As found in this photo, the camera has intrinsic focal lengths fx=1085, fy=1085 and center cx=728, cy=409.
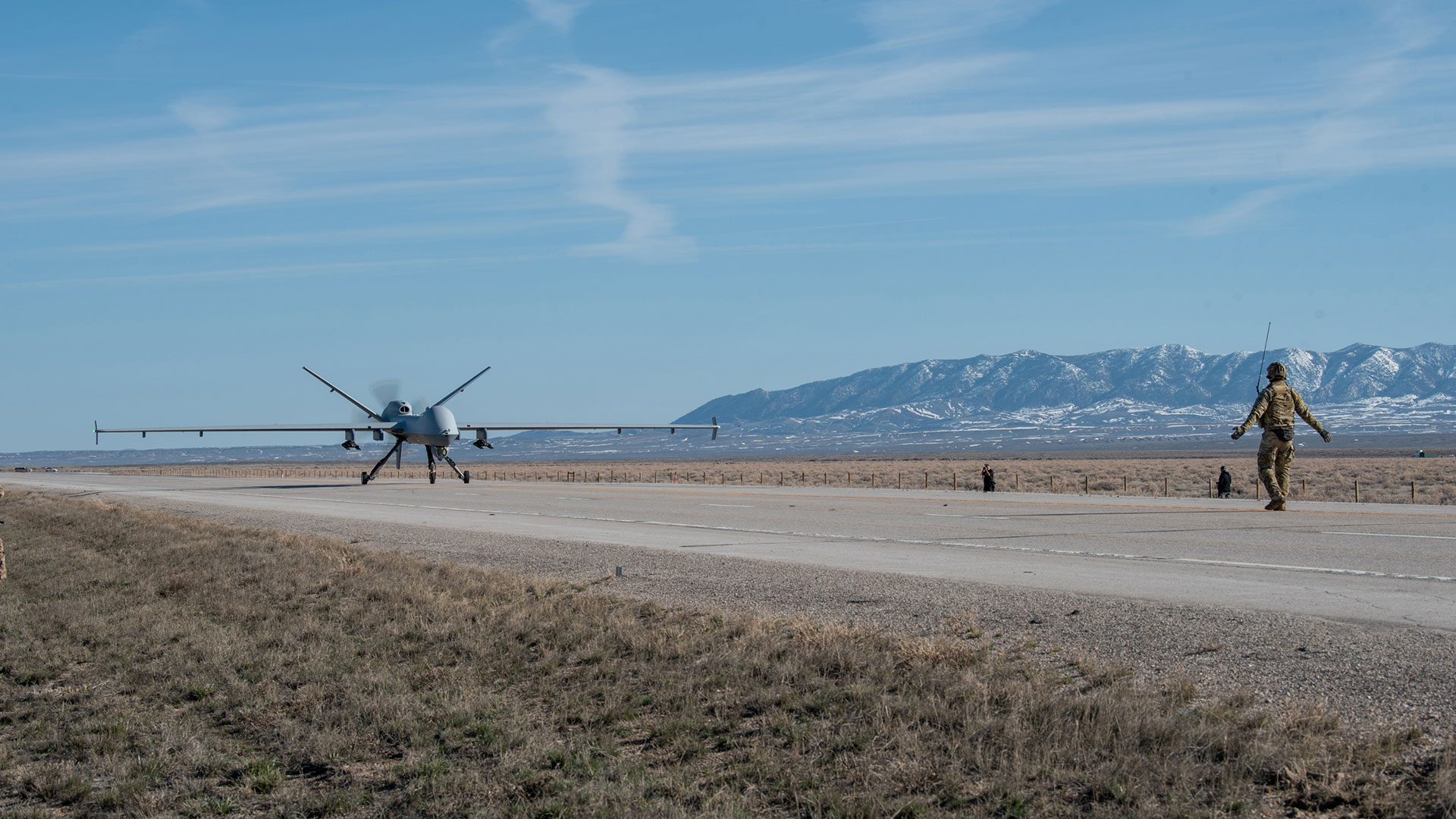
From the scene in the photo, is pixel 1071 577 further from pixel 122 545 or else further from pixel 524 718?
pixel 122 545

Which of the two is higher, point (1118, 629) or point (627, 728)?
point (1118, 629)

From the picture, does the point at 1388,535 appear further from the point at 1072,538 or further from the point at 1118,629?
the point at 1118,629

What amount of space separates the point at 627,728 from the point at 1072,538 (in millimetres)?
12245

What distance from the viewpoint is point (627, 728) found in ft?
23.7

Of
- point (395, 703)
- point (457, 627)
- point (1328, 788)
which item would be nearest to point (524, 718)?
point (395, 703)

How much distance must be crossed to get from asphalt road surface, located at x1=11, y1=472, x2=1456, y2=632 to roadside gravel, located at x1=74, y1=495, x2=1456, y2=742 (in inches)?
31.1

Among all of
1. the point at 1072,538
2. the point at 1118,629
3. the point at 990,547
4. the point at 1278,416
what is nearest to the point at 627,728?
the point at 1118,629

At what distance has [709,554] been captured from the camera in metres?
17.3

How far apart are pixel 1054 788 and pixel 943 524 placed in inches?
637

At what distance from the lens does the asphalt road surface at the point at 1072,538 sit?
37.7 feet

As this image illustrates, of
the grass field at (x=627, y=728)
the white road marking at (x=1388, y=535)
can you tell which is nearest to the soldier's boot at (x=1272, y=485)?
the white road marking at (x=1388, y=535)

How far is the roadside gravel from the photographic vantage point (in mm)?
7191

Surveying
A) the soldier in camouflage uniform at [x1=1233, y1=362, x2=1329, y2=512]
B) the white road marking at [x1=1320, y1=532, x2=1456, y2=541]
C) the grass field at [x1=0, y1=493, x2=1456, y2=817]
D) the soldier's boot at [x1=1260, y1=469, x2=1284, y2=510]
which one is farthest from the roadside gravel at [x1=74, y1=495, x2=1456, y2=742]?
the soldier's boot at [x1=1260, y1=469, x2=1284, y2=510]

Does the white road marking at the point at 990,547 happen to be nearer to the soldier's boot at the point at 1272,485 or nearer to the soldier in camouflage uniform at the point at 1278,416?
the soldier in camouflage uniform at the point at 1278,416
